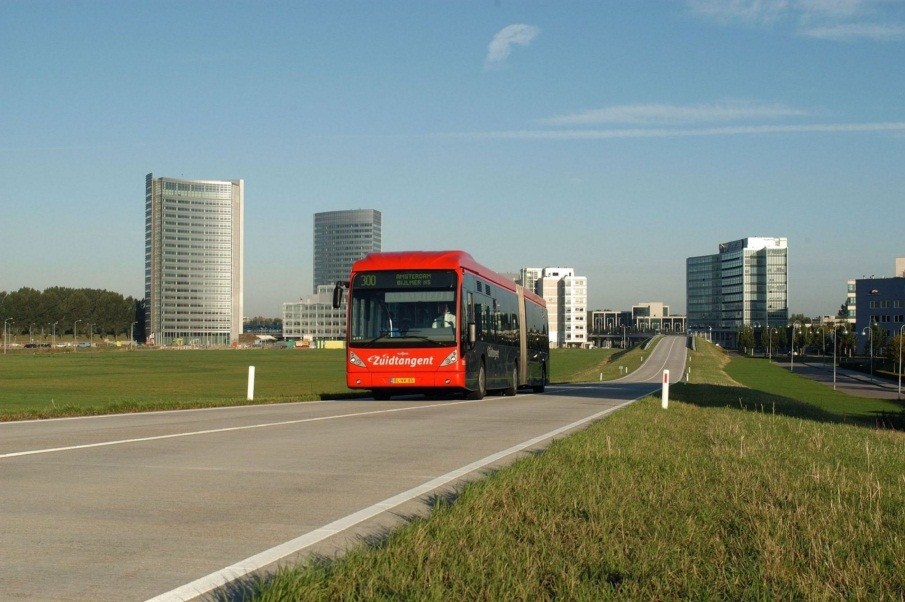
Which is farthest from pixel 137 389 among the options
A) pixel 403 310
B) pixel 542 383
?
pixel 403 310

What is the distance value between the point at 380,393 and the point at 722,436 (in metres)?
14.3

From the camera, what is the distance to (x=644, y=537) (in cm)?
637

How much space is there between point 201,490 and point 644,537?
4170 millimetres

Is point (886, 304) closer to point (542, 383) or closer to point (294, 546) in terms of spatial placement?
point (542, 383)

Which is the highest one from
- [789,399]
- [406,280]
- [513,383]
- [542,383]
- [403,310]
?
[406,280]

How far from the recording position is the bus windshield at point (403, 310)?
25.3 m

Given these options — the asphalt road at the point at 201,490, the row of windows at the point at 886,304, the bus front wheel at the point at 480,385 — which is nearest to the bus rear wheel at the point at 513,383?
the bus front wheel at the point at 480,385

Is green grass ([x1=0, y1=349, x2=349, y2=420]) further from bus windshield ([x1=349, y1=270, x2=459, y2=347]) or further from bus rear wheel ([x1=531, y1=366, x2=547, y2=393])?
bus rear wheel ([x1=531, y1=366, x2=547, y2=393])

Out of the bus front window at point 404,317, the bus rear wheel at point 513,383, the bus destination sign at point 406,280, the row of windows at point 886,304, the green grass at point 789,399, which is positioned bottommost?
the green grass at point 789,399

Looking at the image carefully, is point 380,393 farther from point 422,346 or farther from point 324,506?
point 324,506

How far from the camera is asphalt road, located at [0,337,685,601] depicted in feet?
19.1

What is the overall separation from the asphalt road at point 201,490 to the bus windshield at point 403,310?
7.73 meters

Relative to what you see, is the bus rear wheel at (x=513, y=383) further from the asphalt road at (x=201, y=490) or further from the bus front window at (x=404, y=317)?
the asphalt road at (x=201, y=490)

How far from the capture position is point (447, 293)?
25562 millimetres
